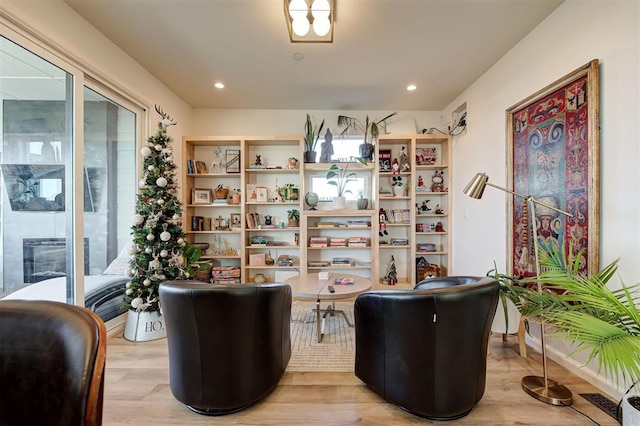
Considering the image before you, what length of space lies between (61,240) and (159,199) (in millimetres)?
753

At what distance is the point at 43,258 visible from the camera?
196 cm

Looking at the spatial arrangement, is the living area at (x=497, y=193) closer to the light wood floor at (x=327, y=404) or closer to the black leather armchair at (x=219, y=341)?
the light wood floor at (x=327, y=404)

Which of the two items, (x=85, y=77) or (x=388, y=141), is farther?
(x=388, y=141)

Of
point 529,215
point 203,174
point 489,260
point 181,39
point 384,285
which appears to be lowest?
point 384,285

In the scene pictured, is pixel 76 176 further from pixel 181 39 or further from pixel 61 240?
pixel 181 39

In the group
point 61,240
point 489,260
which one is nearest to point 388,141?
point 489,260

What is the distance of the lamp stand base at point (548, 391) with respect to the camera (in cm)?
159

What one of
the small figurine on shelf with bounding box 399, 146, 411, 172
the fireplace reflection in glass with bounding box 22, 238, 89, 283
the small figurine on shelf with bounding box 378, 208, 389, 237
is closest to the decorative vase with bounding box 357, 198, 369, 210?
the small figurine on shelf with bounding box 378, 208, 389, 237

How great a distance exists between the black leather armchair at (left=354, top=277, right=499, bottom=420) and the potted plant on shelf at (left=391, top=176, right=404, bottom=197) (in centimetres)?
247

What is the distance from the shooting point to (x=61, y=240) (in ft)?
6.74

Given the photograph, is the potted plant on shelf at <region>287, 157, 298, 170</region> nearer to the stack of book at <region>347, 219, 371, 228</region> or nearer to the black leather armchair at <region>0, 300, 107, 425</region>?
the stack of book at <region>347, 219, 371, 228</region>

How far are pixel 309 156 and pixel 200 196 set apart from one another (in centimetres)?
173

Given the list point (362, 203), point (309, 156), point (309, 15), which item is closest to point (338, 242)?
point (362, 203)

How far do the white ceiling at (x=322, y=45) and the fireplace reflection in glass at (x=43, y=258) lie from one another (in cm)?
182
